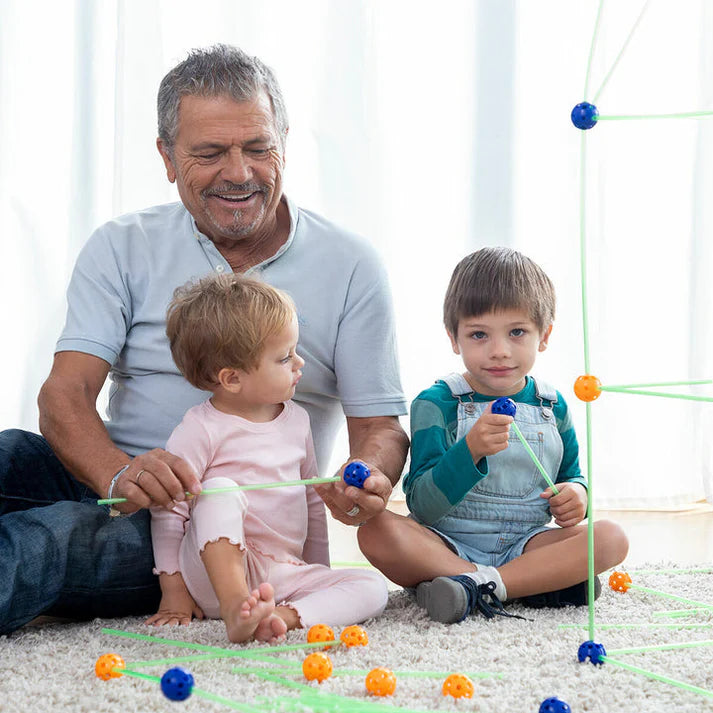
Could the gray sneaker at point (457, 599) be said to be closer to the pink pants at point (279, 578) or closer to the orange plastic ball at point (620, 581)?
the pink pants at point (279, 578)

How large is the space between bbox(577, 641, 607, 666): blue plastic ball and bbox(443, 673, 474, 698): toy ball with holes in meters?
0.18

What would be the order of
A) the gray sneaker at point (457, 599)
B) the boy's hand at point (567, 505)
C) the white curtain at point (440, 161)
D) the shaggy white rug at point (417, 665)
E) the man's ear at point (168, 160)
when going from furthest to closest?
1. the white curtain at point (440, 161)
2. the man's ear at point (168, 160)
3. the boy's hand at point (567, 505)
4. the gray sneaker at point (457, 599)
5. the shaggy white rug at point (417, 665)

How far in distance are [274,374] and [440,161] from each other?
1084 mm

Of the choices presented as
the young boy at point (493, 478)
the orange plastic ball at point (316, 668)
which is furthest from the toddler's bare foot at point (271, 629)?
the young boy at point (493, 478)

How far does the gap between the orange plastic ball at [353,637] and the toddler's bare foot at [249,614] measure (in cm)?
10

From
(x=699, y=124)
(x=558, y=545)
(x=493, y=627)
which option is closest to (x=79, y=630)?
(x=493, y=627)

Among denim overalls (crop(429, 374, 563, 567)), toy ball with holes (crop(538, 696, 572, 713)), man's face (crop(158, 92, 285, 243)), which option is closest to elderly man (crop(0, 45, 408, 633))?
man's face (crop(158, 92, 285, 243))

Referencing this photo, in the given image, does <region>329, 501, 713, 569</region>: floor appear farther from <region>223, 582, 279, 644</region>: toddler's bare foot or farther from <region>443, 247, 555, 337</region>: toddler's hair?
<region>223, 582, 279, 644</region>: toddler's bare foot

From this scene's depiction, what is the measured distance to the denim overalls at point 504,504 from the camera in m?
1.60

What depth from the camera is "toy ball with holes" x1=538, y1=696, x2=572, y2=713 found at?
0.98 meters

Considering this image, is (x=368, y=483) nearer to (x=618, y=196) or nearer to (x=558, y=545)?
(x=558, y=545)

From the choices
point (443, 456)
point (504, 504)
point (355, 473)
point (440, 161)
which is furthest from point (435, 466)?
point (440, 161)

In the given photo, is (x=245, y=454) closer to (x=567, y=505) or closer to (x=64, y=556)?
(x=64, y=556)

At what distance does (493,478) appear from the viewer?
1.61m
